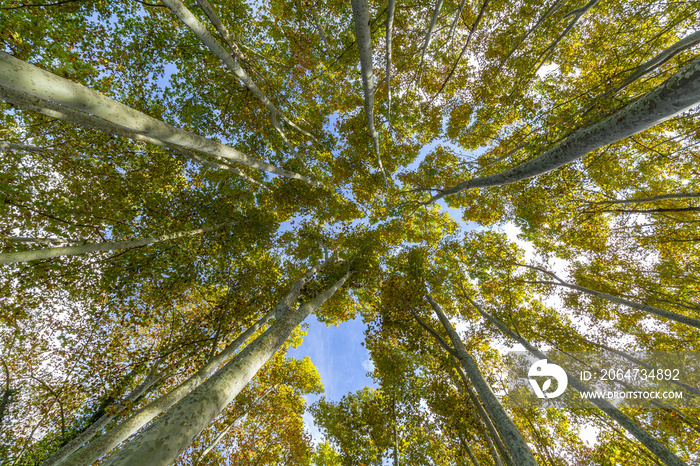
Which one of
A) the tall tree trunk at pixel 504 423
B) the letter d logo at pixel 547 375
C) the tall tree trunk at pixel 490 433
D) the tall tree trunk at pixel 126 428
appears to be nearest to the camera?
the tall tree trunk at pixel 504 423

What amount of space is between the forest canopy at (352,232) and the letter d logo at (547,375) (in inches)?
12.7

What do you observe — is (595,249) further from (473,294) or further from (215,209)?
(215,209)

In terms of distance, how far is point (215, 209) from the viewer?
854 centimetres

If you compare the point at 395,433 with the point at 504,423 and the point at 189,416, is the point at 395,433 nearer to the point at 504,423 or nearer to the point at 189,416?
the point at 504,423

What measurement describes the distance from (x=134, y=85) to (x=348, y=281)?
33.0 feet

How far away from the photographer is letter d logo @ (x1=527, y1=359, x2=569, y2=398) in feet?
22.7

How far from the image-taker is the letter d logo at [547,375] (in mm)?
6906

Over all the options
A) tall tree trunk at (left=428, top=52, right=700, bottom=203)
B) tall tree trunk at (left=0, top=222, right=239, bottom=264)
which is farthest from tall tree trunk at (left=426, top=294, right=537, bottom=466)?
tall tree trunk at (left=0, top=222, right=239, bottom=264)

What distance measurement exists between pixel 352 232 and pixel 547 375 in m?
9.21

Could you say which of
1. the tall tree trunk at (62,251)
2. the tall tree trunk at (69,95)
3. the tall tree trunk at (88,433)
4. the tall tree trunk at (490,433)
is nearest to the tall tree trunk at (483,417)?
the tall tree trunk at (490,433)

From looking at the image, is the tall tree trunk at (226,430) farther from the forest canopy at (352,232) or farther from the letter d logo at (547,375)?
the letter d logo at (547,375)

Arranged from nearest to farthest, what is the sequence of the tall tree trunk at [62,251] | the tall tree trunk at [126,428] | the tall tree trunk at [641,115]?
the tall tree trunk at [641,115]
the tall tree trunk at [126,428]
the tall tree trunk at [62,251]

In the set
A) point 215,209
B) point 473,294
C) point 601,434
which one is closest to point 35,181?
point 215,209

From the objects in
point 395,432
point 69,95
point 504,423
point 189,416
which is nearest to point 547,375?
point 504,423
